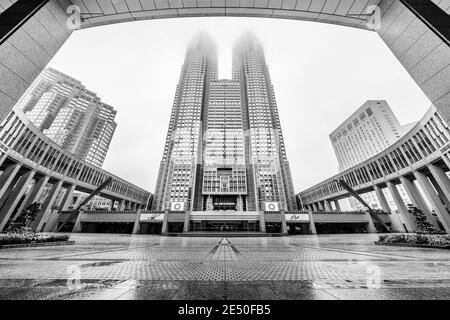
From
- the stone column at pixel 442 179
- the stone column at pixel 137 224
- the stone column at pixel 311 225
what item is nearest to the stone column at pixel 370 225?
the stone column at pixel 311 225

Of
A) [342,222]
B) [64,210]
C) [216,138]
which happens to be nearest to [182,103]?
[216,138]

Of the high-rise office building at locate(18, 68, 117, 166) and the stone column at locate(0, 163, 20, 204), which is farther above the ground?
the high-rise office building at locate(18, 68, 117, 166)

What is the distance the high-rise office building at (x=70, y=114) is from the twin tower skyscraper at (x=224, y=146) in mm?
42138

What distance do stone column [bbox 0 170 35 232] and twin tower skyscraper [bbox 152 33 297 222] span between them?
39.8m

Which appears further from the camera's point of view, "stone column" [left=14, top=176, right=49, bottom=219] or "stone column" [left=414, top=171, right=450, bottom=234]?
"stone column" [left=14, top=176, right=49, bottom=219]

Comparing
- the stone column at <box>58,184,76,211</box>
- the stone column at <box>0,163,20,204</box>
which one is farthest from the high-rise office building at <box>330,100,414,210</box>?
the stone column at <box>0,163,20,204</box>

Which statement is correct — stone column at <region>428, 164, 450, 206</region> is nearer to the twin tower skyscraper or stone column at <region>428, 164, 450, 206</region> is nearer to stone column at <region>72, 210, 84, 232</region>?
the twin tower skyscraper

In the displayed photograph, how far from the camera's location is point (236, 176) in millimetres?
64125

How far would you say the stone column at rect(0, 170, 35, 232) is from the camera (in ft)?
84.2

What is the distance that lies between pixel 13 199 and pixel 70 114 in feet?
258

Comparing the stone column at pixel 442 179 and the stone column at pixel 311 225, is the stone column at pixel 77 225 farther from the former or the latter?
the stone column at pixel 442 179

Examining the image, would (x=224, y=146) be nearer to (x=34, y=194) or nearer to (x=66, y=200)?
(x=66, y=200)
